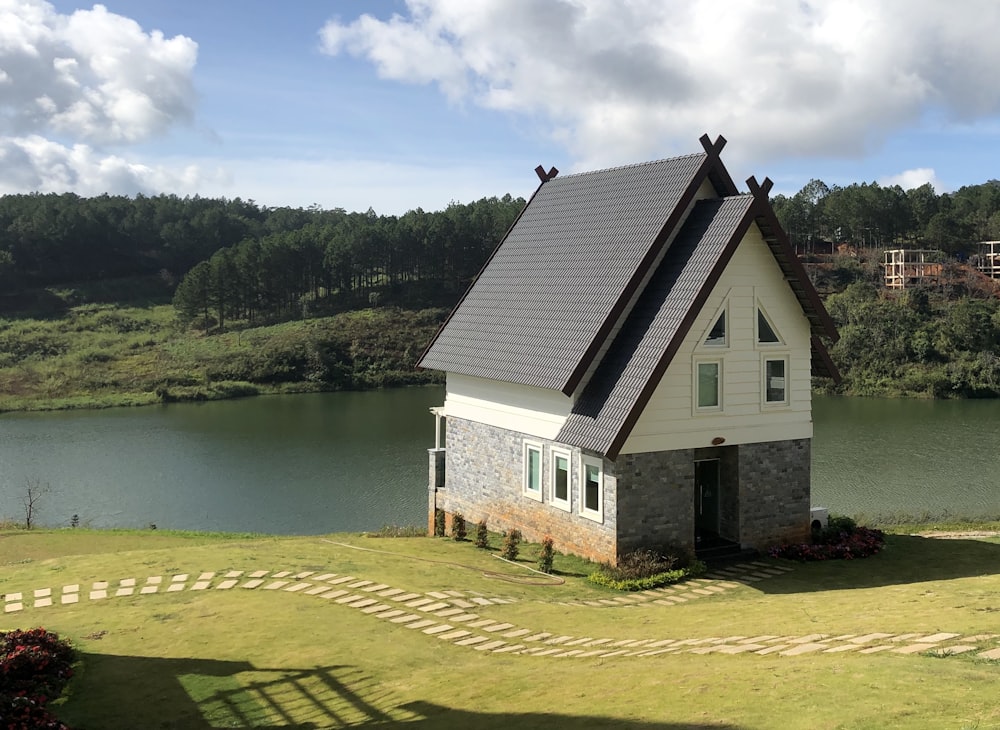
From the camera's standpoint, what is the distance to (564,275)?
53.7ft

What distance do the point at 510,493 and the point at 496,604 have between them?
4706mm

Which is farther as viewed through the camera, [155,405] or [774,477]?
[155,405]

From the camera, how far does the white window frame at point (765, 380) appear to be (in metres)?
14.7

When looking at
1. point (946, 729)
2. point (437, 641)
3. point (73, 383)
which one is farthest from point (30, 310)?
point (946, 729)

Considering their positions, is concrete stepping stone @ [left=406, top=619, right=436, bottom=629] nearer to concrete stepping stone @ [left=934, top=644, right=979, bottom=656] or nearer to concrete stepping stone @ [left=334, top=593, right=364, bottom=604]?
concrete stepping stone @ [left=334, top=593, right=364, bottom=604]

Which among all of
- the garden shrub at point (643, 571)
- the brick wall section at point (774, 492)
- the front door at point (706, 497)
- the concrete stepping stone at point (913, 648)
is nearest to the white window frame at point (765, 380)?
the brick wall section at point (774, 492)

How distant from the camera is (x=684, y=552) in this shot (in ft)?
45.5

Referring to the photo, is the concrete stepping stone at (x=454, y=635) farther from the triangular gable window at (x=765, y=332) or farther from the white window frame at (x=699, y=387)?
the triangular gable window at (x=765, y=332)

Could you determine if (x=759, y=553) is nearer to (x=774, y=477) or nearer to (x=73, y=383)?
(x=774, y=477)

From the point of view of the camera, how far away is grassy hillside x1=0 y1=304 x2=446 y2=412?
55.9 meters

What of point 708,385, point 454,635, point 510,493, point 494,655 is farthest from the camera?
point 510,493

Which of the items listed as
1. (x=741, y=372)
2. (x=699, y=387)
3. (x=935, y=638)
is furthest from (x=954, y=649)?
(x=741, y=372)

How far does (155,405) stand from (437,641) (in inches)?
1895

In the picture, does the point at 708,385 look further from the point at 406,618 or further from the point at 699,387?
the point at 406,618
